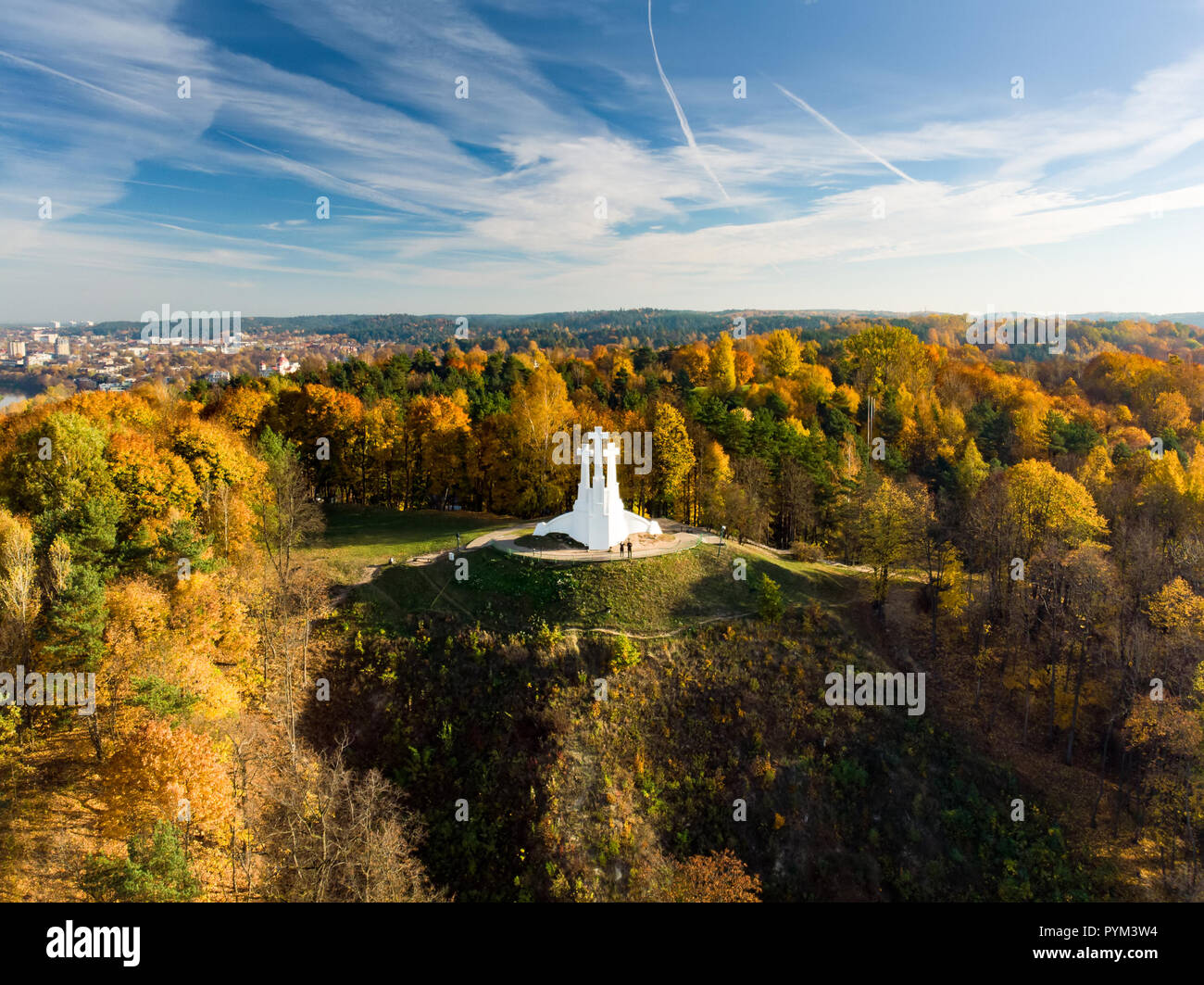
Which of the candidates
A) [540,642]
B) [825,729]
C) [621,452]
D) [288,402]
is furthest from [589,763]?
[288,402]

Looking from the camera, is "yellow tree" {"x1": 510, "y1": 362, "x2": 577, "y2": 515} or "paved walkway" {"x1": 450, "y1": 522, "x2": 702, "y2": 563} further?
"yellow tree" {"x1": 510, "y1": 362, "x2": 577, "y2": 515}

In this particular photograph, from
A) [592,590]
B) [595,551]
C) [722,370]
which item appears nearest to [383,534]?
[595,551]

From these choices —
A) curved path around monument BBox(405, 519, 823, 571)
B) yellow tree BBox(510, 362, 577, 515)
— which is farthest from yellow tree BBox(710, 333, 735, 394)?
curved path around monument BBox(405, 519, 823, 571)

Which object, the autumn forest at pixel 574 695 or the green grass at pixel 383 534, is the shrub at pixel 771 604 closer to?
the autumn forest at pixel 574 695

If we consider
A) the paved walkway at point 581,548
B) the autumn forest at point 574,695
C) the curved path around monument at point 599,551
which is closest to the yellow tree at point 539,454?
the autumn forest at point 574,695

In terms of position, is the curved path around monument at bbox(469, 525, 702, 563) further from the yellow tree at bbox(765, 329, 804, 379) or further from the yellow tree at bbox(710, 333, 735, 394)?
the yellow tree at bbox(765, 329, 804, 379)

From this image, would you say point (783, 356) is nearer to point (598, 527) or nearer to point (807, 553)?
point (807, 553)
